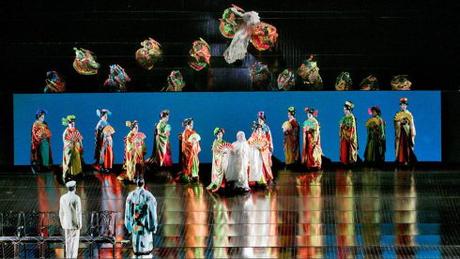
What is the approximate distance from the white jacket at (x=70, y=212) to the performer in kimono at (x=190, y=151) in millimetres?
6570

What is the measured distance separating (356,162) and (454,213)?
17.0 ft

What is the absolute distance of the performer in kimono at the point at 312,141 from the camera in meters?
23.5

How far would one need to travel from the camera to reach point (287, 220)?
60.6ft

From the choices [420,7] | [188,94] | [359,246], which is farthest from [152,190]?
[420,7]

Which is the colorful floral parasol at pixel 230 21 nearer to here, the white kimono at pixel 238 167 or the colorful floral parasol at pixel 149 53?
the colorful floral parasol at pixel 149 53

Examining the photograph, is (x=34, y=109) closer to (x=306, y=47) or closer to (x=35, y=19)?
(x=35, y=19)

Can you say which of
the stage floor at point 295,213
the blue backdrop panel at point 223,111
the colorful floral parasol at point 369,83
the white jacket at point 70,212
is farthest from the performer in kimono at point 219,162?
the white jacket at point 70,212

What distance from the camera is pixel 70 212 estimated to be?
1574 cm

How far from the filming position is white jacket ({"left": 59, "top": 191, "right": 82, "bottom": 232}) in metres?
15.7

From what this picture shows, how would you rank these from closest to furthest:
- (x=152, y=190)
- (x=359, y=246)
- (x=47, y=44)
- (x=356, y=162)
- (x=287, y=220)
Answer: (x=359, y=246) < (x=287, y=220) < (x=152, y=190) < (x=356, y=162) < (x=47, y=44)

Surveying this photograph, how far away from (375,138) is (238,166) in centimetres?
413

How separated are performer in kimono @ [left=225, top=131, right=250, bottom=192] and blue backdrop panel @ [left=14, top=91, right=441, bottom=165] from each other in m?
3.09

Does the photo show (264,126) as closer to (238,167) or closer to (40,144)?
(238,167)

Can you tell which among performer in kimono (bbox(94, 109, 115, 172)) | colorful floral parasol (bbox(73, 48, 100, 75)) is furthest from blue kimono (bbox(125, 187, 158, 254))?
colorful floral parasol (bbox(73, 48, 100, 75))
